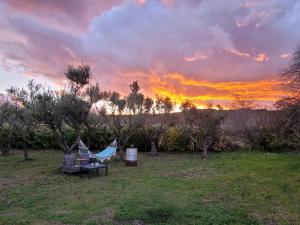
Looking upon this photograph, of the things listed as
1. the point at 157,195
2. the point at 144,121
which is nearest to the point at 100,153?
the point at 157,195

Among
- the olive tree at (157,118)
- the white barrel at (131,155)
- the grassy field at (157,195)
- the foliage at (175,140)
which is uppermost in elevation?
the olive tree at (157,118)

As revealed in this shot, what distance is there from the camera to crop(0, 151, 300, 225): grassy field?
18.7 ft

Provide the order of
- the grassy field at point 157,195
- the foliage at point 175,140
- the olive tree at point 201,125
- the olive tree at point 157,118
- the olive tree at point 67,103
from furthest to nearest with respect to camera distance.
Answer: the foliage at point 175,140
the olive tree at point 157,118
the olive tree at point 201,125
the olive tree at point 67,103
the grassy field at point 157,195

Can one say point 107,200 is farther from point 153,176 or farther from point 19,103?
point 19,103

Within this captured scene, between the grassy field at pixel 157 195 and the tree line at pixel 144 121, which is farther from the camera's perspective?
the tree line at pixel 144 121

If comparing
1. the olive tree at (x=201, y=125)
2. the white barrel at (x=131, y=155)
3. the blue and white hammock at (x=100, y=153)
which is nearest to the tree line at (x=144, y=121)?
the olive tree at (x=201, y=125)

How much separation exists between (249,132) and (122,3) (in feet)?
37.0

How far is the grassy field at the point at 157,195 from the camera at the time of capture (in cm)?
570

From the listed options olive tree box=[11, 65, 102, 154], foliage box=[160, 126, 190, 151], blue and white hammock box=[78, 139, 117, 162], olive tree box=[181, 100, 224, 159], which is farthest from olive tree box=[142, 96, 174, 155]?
olive tree box=[11, 65, 102, 154]

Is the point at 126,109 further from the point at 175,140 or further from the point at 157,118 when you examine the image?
the point at 175,140

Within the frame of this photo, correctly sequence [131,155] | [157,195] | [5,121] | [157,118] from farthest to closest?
[157,118]
[5,121]
[131,155]
[157,195]

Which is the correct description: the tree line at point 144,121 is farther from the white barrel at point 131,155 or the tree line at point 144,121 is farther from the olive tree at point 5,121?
the white barrel at point 131,155

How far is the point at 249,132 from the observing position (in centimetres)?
1800

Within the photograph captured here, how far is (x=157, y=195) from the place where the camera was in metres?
7.32
